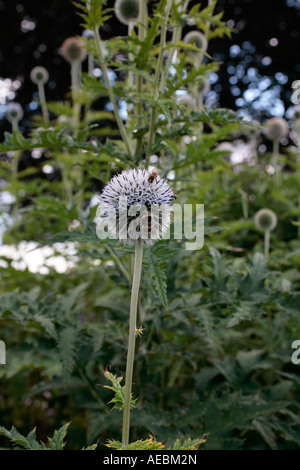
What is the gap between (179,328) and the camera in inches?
65.9

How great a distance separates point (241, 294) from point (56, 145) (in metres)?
0.85

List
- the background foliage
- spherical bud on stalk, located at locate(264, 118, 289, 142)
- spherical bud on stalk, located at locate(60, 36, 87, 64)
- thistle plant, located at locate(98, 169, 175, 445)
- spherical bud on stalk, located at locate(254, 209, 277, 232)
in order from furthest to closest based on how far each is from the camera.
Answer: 1. spherical bud on stalk, located at locate(264, 118, 289, 142)
2. spherical bud on stalk, located at locate(60, 36, 87, 64)
3. spherical bud on stalk, located at locate(254, 209, 277, 232)
4. the background foliage
5. thistle plant, located at locate(98, 169, 175, 445)

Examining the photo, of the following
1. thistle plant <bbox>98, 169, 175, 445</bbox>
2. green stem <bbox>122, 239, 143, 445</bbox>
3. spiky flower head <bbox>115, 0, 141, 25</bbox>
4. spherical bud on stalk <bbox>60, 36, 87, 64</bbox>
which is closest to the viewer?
green stem <bbox>122, 239, 143, 445</bbox>

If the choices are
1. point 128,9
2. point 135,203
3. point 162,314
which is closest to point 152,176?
point 135,203

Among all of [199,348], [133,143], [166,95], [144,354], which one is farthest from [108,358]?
[166,95]

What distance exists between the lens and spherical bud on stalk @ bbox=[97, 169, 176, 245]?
3.27ft

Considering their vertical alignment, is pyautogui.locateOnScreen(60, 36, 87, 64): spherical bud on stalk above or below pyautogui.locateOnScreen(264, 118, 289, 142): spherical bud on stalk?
above

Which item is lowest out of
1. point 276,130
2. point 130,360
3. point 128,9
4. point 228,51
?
point 130,360

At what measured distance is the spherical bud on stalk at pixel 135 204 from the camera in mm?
998

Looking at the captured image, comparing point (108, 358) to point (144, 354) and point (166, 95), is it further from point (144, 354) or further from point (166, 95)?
point (166, 95)

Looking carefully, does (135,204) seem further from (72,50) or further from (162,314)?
(72,50)

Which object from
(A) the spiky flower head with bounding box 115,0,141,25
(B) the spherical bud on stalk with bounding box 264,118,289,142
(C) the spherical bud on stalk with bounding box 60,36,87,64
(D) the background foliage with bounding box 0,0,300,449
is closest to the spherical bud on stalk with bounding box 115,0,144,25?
(A) the spiky flower head with bounding box 115,0,141,25

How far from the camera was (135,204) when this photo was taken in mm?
1005

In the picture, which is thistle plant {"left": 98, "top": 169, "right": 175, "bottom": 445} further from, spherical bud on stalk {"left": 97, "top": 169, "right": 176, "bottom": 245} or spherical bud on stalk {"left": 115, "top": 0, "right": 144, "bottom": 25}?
spherical bud on stalk {"left": 115, "top": 0, "right": 144, "bottom": 25}
